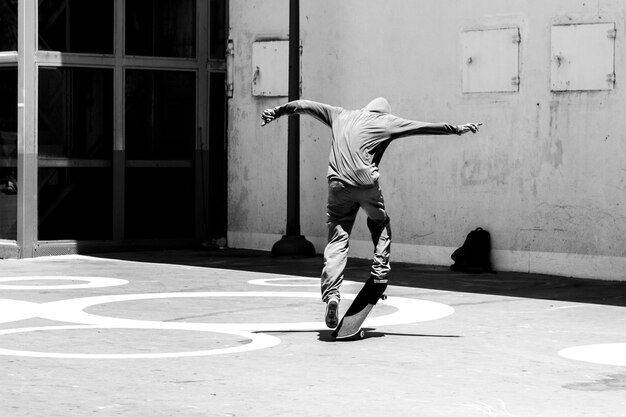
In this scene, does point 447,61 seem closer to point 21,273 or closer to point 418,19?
point 418,19

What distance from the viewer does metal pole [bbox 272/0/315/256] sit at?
18078mm

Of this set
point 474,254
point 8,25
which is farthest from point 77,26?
point 474,254

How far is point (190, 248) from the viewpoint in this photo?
19.5 meters

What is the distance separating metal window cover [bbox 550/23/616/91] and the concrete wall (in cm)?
10

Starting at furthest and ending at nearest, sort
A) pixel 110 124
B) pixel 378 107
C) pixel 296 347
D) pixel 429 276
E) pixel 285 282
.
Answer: pixel 110 124 < pixel 429 276 < pixel 285 282 < pixel 378 107 < pixel 296 347

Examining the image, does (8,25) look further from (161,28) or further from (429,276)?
(429,276)

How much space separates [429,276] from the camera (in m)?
15.6

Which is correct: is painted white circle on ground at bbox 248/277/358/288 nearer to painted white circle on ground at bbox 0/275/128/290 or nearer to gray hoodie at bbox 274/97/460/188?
painted white circle on ground at bbox 0/275/128/290

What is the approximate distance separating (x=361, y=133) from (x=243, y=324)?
77.5 inches

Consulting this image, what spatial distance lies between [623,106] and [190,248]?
7.06m

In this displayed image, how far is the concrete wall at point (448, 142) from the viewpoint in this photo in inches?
608

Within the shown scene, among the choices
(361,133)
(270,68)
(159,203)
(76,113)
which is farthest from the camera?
(159,203)

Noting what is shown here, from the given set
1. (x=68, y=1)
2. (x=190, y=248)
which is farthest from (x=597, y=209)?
(x=68, y=1)

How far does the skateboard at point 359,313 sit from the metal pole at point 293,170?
7.69 meters
